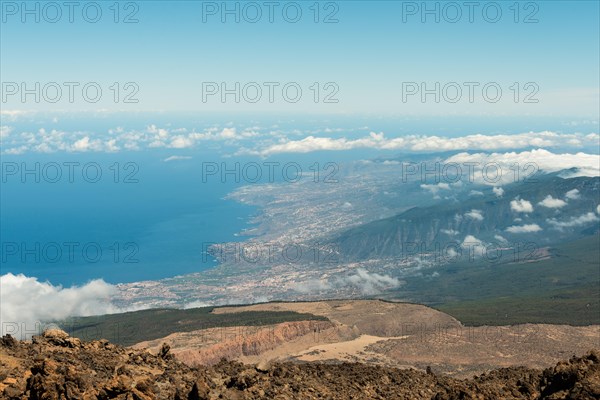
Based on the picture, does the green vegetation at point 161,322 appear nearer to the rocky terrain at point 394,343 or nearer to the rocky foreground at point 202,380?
the rocky terrain at point 394,343

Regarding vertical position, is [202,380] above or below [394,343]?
above

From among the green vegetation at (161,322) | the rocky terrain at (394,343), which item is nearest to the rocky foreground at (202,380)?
the rocky terrain at (394,343)

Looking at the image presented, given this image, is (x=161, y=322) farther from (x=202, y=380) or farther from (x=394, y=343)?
(x=202, y=380)

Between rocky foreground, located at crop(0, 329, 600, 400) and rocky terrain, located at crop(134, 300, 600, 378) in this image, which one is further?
rocky terrain, located at crop(134, 300, 600, 378)

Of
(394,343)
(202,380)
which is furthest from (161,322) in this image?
(202,380)

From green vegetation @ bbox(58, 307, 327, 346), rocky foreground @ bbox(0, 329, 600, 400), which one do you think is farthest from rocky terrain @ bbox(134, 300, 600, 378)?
rocky foreground @ bbox(0, 329, 600, 400)

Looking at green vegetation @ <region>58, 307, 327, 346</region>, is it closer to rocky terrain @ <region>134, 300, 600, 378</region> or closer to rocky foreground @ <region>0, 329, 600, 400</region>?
rocky terrain @ <region>134, 300, 600, 378</region>
